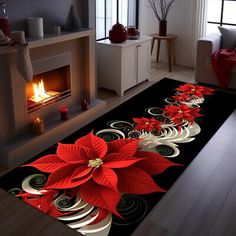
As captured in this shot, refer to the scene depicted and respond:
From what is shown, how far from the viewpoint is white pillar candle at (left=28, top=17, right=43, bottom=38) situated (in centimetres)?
299

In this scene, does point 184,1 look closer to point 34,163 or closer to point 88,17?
point 88,17

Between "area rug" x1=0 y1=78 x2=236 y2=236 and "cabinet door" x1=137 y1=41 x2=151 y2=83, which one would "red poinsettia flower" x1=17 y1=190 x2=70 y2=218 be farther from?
"cabinet door" x1=137 y1=41 x2=151 y2=83

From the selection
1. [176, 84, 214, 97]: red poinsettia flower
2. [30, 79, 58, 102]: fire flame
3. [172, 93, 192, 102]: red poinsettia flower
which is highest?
[30, 79, 58, 102]: fire flame

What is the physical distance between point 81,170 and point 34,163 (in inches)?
16.9

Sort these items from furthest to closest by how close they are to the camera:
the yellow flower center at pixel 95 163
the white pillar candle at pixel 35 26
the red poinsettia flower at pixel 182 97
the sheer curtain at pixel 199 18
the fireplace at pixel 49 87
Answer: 1. the sheer curtain at pixel 199 18
2. the red poinsettia flower at pixel 182 97
3. the fireplace at pixel 49 87
4. the white pillar candle at pixel 35 26
5. the yellow flower center at pixel 95 163

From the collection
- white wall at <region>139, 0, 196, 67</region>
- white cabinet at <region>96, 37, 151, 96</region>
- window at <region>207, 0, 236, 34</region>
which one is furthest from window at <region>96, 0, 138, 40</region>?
window at <region>207, 0, 236, 34</region>

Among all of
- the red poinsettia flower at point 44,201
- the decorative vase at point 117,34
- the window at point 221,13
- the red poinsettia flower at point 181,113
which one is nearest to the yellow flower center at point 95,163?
the red poinsettia flower at point 44,201

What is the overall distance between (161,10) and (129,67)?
5.22 feet

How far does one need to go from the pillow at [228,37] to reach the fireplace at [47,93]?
2.04 meters

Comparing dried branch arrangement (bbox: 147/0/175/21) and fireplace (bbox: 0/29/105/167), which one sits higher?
dried branch arrangement (bbox: 147/0/175/21)

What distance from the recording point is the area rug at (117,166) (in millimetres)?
2348

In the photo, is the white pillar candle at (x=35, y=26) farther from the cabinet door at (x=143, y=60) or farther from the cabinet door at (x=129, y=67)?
the cabinet door at (x=143, y=60)

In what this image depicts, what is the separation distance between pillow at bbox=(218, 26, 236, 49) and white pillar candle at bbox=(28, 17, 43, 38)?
2.76 metres

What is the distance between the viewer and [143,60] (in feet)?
15.4
